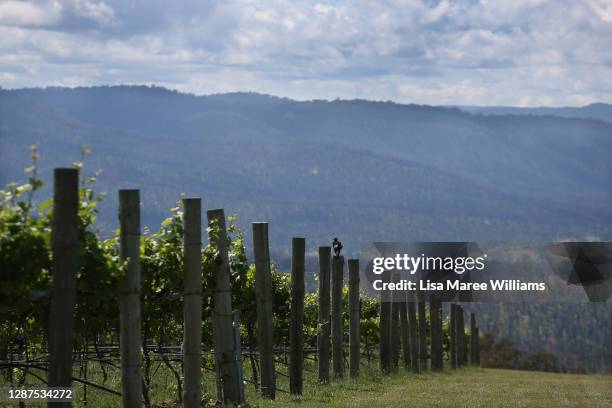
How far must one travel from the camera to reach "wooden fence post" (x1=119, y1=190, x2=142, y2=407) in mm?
13273

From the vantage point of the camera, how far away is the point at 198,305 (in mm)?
15266

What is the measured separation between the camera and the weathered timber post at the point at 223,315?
54.8 feet

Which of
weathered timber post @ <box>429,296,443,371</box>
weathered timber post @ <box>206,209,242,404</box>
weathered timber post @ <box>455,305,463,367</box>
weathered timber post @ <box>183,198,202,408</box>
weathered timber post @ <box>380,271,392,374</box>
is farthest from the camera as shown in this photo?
weathered timber post @ <box>455,305,463,367</box>

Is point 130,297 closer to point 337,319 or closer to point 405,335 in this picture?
point 337,319

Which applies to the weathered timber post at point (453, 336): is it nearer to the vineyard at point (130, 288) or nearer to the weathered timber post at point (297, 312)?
the vineyard at point (130, 288)

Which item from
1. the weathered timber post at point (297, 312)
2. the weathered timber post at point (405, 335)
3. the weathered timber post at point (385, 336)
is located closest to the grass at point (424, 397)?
the weathered timber post at point (297, 312)

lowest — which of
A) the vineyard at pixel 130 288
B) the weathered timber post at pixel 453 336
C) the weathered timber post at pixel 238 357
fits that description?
the weathered timber post at pixel 453 336

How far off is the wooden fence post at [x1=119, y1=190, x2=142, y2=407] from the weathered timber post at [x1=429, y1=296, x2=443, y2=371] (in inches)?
1256

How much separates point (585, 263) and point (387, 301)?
20.2 feet

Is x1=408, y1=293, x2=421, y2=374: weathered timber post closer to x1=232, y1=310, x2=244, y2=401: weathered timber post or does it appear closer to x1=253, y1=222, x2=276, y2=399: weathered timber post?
x1=253, y1=222, x2=276, y2=399: weathered timber post

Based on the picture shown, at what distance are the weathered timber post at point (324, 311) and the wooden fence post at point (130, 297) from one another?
1109 centimetres

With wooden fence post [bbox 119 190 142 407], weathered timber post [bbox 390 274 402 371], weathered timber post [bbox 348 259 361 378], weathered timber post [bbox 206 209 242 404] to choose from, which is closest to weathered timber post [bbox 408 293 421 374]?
weathered timber post [bbox 390 274 402 371]

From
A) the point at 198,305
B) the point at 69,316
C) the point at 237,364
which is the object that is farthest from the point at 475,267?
the point at 69,316

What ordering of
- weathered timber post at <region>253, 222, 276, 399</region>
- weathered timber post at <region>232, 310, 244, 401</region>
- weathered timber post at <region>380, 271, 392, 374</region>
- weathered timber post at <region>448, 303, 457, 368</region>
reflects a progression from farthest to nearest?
weathered timber post at <region>448, 303, 457, 368</region>, weathered timber post at <region>380, 271, 392, 374</region>, weathered timber post at <region>253, 222, 276, 399</region>, weathered timber post at <region>232, 310, 244, 401</region>
